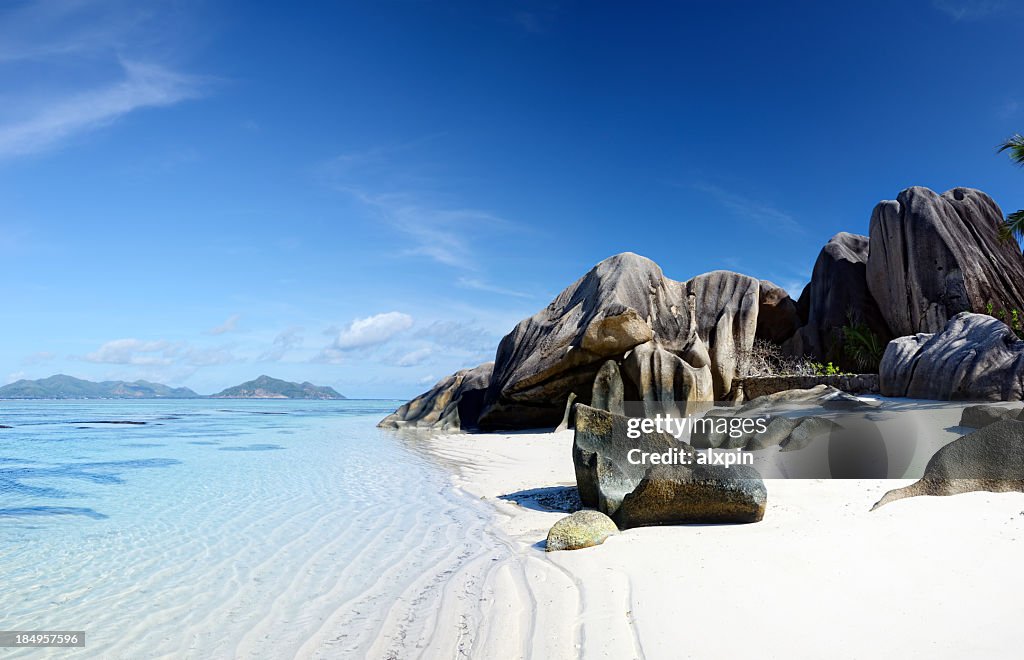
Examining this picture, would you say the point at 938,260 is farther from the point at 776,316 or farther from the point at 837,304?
the point at 776,316

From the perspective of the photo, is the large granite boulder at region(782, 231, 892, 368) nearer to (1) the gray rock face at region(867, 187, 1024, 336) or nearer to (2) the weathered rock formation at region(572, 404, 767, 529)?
(1) the gray rock face at region(867, 187, 1024, 336)

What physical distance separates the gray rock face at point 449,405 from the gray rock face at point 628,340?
263cm

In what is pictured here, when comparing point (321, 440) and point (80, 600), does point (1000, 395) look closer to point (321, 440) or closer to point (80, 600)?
point (80, 600)

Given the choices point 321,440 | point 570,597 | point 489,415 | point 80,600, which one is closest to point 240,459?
point 321,440

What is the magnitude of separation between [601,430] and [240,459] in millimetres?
10978

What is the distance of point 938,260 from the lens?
20.5m

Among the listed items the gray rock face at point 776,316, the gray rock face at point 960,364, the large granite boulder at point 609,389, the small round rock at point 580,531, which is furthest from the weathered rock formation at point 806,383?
the small round rock at point 580,531

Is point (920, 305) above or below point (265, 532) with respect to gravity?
above

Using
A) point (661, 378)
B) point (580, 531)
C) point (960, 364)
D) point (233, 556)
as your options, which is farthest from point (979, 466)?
point (661, 378)

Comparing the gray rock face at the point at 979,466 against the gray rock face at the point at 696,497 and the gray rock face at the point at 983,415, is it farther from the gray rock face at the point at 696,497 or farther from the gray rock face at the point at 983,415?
the gray rock face at the point at 983,415

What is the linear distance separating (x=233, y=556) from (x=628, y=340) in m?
13.9

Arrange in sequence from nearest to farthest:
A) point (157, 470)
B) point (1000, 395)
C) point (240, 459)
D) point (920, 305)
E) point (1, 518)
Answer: point (1, 518) < point (1000, 395) < point (157, 470) < point (240, 459) < point (920, 305)

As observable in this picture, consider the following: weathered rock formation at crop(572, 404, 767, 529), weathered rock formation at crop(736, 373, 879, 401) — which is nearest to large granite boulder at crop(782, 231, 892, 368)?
weathered rock formation at crop(736, 373, 879, 401)

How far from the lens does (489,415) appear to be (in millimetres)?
22016
